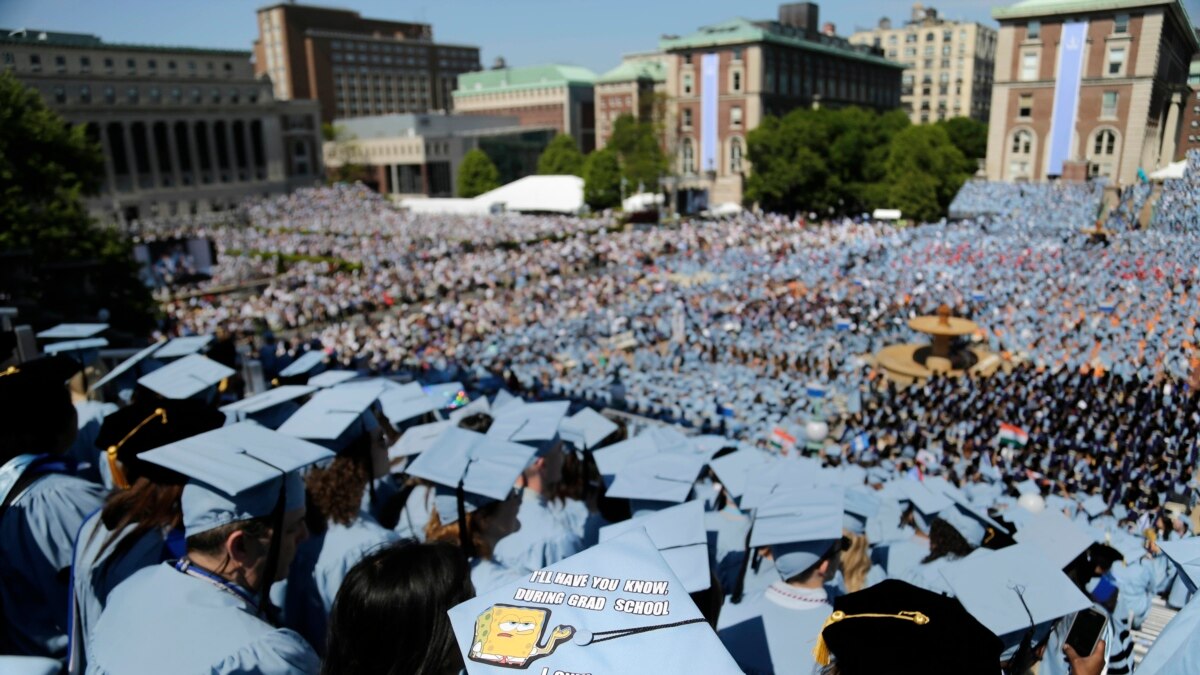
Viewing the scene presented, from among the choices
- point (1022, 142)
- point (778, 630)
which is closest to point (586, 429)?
point (778, 630)

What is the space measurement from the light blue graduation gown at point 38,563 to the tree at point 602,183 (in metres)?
43.7

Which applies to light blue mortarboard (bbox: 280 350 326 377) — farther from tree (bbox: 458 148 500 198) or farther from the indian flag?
tree (bbox: 458 148 500 198)

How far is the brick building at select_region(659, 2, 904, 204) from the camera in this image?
1996 inches

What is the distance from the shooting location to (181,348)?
7.02m

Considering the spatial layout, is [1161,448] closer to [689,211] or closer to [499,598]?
[499,598]

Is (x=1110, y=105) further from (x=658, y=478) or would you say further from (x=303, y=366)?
(x=303, y=366)

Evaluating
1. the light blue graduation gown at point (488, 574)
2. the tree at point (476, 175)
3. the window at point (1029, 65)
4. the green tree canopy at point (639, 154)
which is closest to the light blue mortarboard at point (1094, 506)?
the light blue graduation gown at point (488, 574)

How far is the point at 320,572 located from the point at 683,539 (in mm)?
1572

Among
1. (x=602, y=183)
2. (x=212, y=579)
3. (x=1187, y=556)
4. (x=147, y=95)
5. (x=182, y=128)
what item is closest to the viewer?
(x=1187, y=556)

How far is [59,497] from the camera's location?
3137 mm

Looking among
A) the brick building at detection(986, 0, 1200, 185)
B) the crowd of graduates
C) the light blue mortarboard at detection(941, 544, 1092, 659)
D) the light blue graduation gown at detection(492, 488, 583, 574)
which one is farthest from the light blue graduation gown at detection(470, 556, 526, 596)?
the brick building at detection(986, 0, 1200, 185)

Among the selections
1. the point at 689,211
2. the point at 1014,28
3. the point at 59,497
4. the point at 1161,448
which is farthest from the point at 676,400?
the point at 689,211

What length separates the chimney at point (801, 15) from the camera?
57.4 meters

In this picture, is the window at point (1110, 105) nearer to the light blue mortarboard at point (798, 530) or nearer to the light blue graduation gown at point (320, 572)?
the light blue mortarboard at point (798, 530)
